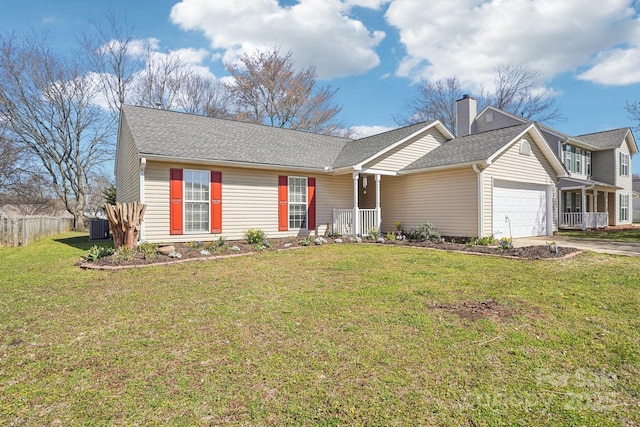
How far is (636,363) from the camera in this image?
2.89 m

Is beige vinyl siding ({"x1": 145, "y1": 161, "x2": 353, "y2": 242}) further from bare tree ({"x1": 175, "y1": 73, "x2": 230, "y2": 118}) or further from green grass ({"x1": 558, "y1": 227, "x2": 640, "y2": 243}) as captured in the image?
bare tree ({"x1": 175, "y1": 73, "x2": 230, "y2": 118})

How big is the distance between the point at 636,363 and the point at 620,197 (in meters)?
26.6

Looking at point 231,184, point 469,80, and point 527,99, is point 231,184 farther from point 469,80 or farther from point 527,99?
point 527,99

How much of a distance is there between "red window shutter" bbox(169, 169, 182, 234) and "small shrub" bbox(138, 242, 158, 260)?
985 millimetres

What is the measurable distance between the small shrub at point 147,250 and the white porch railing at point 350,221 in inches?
251

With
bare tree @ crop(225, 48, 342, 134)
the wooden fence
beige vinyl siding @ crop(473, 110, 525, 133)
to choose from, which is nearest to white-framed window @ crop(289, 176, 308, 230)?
the wooden fence

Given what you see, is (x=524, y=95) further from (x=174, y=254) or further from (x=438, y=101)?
(x=174, y=254)

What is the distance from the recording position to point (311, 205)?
12.6 m

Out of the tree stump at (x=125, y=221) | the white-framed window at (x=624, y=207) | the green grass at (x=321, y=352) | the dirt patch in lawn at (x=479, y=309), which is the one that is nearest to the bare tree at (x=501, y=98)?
the white-framed window at (x=624, y=207)

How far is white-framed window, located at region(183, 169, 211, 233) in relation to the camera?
10.2 meters

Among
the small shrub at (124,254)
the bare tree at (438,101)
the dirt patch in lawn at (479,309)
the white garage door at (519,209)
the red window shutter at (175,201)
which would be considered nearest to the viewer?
the dirt patch in lawn at (479,309)

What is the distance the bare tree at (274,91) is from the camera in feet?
82.7

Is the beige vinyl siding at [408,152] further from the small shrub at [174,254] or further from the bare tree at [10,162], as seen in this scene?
the bare tree at [10,162]

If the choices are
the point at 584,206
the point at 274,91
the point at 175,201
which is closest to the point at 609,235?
the point at 584,206
